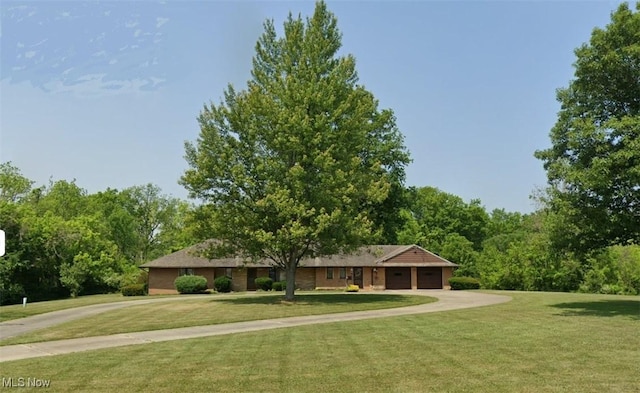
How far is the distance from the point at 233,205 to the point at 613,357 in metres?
21.0

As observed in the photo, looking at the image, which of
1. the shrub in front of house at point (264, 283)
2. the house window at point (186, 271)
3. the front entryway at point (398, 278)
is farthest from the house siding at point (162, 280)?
the front entryway at point (398, 278)

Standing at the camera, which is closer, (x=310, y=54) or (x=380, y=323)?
(x=380, y=323)

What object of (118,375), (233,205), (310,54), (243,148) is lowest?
(118,375)

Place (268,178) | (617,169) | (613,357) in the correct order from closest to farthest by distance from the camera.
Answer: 1. (613,357)
2. (617,169)
3. (268,178)

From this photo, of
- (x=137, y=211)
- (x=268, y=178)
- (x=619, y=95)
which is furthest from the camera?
(x=137, y=211)

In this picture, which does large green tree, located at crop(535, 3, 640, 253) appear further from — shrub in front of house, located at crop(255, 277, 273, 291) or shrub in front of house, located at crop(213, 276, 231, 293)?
shrub in front of house, located at crop(213, 276, 231, 293)

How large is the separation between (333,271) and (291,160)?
2389cm

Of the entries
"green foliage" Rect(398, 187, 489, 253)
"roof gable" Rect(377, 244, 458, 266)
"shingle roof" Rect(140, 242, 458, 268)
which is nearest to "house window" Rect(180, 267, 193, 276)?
"shingle roof" Rect(140, 242, 458, 268)

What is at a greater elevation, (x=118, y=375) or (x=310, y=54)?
(x=310, y=54)

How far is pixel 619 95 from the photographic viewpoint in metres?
22.3

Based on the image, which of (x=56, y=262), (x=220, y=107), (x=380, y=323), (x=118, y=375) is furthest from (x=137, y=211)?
(x=118, y=375)

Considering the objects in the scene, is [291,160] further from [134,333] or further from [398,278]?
[398,278]

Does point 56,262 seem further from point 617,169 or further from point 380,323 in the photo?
point 617,169

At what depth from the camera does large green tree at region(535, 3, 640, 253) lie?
2009cm
